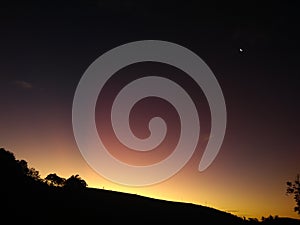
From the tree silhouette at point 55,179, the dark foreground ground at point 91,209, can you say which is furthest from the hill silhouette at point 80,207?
the tree silhouette at point 55,179

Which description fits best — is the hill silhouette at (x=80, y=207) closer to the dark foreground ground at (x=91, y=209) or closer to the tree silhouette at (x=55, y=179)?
the dark foreground ground at (x=91, y=209)

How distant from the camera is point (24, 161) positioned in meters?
92.4

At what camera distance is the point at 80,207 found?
2290 inches

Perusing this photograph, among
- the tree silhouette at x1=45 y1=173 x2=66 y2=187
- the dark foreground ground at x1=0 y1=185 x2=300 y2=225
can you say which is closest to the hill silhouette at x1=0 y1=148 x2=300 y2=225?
the dark foreground ground at x1=0 y1=185 x2=300 y2=225

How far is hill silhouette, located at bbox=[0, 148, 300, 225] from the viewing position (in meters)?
48.0

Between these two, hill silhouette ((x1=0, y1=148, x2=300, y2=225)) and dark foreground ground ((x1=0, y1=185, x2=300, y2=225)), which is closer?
dark foreground ground ((x1=0, y1=185, x2=300, y2=225))

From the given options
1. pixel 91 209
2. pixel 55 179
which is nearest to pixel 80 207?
pixel 91 209

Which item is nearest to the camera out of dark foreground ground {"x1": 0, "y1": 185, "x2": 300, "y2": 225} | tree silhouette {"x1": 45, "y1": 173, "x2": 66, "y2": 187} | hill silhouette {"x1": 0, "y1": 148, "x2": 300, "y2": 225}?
dark foreground ground {"x1": 0, "y1": 185, "x2": 300, "y2": 225}

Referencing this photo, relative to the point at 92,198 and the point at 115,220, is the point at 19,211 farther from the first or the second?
the point at 92,198

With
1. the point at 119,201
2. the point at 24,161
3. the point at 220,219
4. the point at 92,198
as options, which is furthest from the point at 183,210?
the point at 24,161

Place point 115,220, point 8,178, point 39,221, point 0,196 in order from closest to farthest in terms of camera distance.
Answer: point 39,221
point 0,196
point 115,220
point 8,178

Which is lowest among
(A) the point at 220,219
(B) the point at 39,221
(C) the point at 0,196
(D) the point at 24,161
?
(B) the point at 39,221

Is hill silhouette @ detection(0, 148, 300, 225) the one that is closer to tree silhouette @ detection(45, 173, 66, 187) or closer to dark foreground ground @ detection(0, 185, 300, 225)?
dark foreground ground @ detection(0, 185, 300, 225)

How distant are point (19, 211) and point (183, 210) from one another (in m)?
39.5
